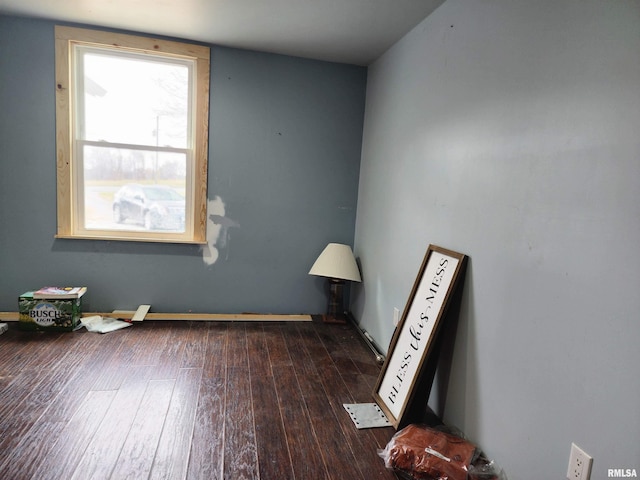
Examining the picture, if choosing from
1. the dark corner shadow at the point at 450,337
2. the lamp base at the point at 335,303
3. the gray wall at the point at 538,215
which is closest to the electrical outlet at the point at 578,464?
the gray wall at the point at 538,215

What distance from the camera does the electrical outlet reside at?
49.9 inches

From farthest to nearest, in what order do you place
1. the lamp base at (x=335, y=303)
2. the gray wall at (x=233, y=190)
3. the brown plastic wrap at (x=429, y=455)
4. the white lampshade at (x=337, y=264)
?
the lamp base at (x=335, y=303) → the white lampshade at (x=337, y=264) → the gray wall at (x=233, y=190) → the brown plastic wrap at (x=429, y=455)

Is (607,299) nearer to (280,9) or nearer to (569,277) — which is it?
(569,277)

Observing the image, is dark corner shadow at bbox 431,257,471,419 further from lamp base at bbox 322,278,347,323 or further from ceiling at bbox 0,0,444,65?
ceiling at bbox 0,0,444,65

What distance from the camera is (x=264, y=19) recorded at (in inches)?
107

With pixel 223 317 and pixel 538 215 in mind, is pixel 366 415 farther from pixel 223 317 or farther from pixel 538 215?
pixel 223 317

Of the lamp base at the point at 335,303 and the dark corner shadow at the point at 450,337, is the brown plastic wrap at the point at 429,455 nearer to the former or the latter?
the dark corner shadow at the point at 450,337

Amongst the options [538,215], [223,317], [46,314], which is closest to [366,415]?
[538,215]

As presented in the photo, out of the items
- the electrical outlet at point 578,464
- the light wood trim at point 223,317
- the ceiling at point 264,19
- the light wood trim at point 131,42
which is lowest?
the light wood trim at point 223,317

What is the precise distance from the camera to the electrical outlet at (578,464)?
1268 mm

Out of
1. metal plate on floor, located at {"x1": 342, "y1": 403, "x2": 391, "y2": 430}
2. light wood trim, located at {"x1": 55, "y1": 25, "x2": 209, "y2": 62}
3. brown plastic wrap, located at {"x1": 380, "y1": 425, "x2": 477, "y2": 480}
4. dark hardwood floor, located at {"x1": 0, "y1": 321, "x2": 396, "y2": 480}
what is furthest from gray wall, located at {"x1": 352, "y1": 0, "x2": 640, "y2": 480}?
light wood trim, located at {"x1": 55, "y1": 25, "x2": 209, "y2": 62}

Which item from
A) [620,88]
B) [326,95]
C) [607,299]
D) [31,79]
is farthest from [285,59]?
[607,299]

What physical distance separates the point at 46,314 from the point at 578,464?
3.39 meters

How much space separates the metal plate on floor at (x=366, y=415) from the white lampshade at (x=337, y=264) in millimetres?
1287
